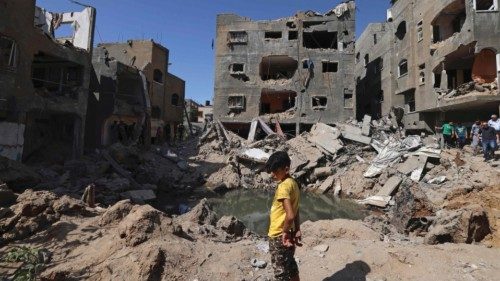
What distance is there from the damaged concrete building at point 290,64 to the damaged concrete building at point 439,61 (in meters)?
3.52

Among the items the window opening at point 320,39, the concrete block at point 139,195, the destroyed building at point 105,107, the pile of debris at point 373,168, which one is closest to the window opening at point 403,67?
the pile of debris at point 373,168

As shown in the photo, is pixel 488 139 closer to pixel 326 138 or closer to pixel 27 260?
pixel 326 138

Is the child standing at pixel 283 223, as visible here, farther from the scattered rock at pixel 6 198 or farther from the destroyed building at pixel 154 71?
the destroyed building at pixel 154 71

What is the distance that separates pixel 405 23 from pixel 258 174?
15847mm

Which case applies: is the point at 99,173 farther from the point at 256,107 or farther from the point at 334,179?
the point at 256,107

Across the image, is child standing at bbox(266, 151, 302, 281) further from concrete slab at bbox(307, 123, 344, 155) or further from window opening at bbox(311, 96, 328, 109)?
window opening at bbox(311, 96, 328, 109)

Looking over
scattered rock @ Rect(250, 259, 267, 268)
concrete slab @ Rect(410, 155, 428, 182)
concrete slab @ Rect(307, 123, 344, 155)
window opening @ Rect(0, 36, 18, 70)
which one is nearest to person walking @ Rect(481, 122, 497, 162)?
concrete slab @ Rect(410, 155, 428, 182)

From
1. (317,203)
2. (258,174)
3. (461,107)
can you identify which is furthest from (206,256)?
(461,107)

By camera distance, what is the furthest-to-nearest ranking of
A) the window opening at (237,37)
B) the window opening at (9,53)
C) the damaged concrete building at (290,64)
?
the window opening at (237,37) < the damaged concrete building at (290,64) < the window opening at (9,53)

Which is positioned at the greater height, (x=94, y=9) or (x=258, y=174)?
(x=94, y=9)

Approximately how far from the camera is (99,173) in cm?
1678

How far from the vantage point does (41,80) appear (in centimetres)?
1702

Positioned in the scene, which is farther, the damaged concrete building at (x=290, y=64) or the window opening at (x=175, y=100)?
the window opening at (x=175, y=100)

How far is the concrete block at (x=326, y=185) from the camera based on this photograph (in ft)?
62.5
